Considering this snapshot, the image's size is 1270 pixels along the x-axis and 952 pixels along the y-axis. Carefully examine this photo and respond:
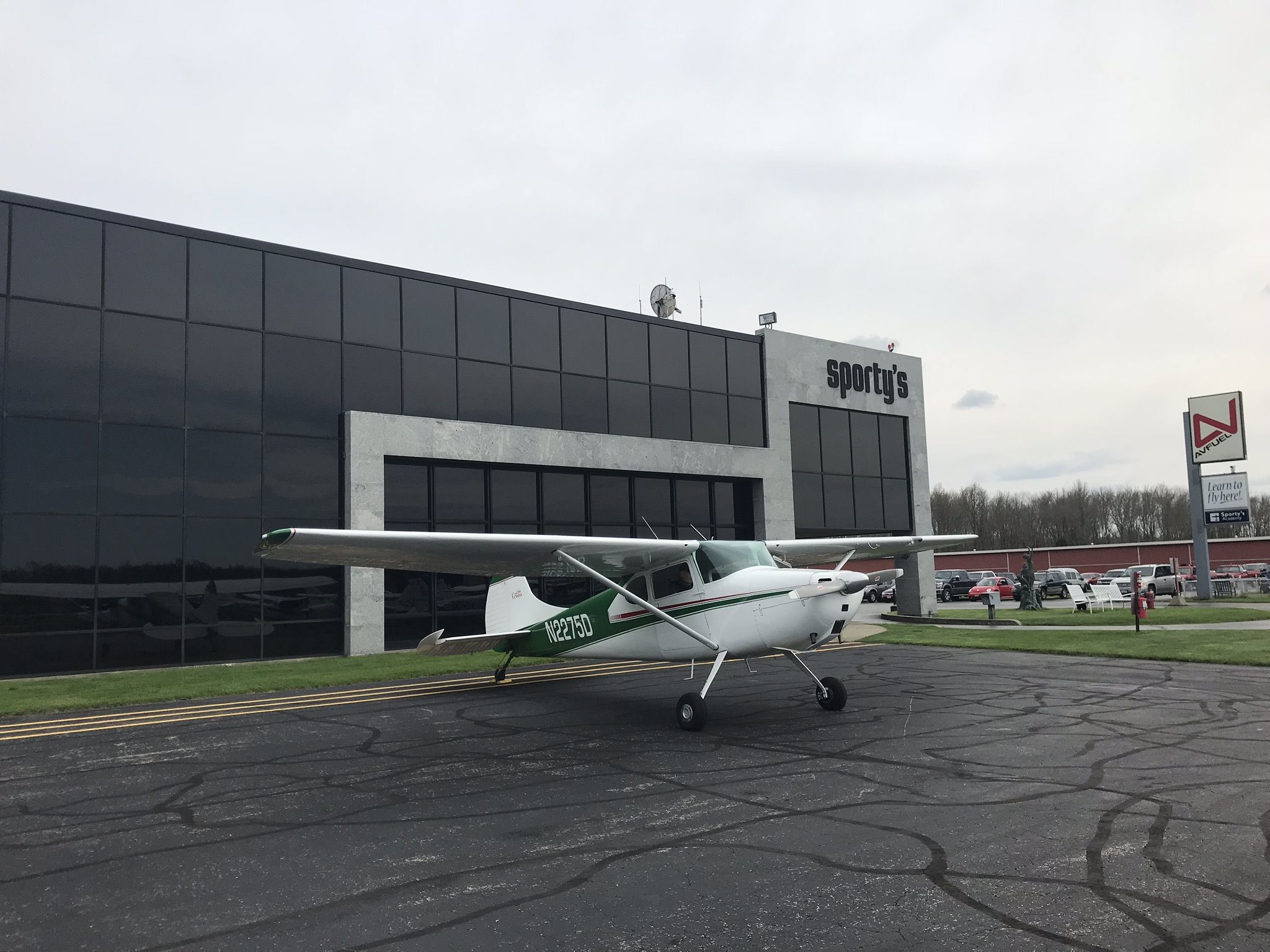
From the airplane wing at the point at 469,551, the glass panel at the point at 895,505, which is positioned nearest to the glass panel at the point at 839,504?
the glass panel at the point at 895,505

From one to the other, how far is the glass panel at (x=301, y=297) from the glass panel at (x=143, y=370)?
2157 mm

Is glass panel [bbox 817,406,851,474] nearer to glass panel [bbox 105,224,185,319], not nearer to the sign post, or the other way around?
the sign post

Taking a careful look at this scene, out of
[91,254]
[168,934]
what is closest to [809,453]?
[91,254]

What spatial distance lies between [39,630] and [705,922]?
17.5 meters

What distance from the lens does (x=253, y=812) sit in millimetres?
6902

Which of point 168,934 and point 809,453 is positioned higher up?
point 809,453

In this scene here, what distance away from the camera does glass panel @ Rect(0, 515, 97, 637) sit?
16500mm

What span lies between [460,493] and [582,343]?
594cm

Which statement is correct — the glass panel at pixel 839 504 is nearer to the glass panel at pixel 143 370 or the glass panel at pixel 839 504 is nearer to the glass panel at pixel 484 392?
the glass panel at pixel 484 392

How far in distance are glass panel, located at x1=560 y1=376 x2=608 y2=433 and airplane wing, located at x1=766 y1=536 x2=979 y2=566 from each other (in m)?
10.3

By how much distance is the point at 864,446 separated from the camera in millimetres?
30984

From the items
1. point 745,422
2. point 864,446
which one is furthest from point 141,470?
point 864,446

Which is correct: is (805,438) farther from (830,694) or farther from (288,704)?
(288,704)

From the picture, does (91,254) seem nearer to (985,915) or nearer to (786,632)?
(786,632)
